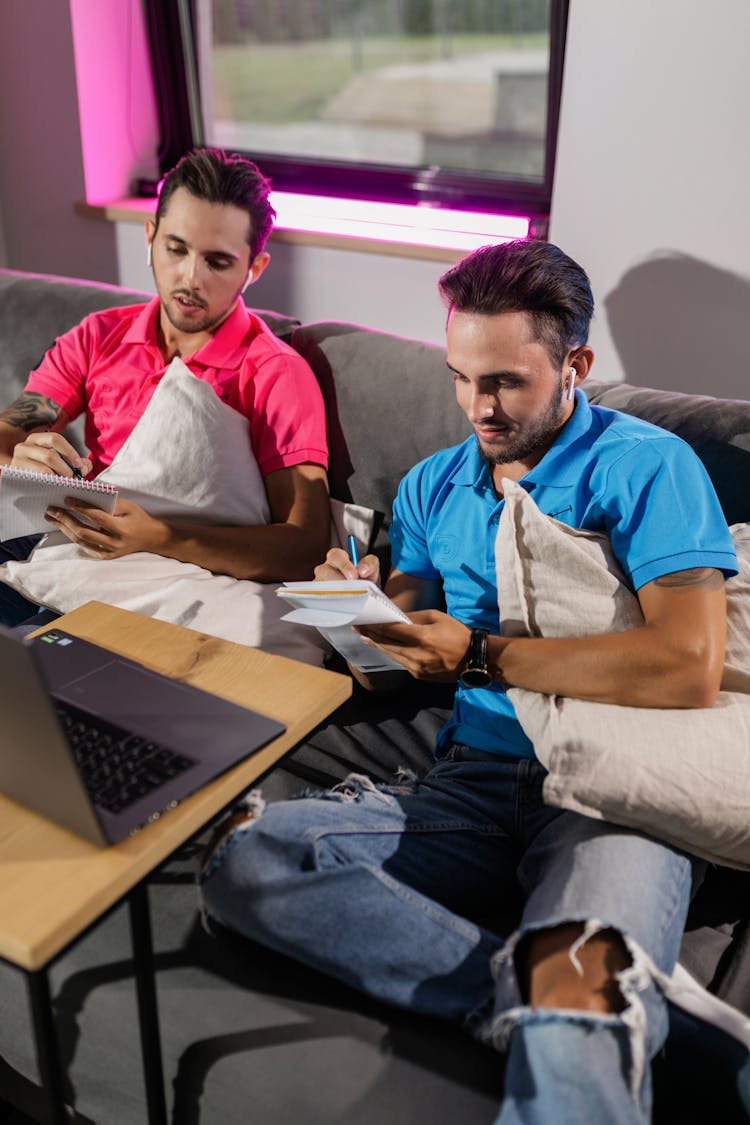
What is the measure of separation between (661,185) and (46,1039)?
1950 mm

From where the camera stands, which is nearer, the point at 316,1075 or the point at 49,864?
the point at 49,864

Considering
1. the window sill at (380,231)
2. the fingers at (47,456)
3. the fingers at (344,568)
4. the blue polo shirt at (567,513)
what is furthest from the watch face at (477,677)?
the window sill at (380,231)

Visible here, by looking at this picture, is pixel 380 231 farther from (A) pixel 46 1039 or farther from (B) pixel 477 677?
(A) pixel 46 1039

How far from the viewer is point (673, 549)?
4.32 feet

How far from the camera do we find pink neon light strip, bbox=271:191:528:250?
2629 millimetres

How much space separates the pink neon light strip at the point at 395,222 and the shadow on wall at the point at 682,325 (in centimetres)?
43

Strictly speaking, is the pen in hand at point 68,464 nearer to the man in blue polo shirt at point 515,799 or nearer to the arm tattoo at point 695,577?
the man in blue polo shirt at point 515,799

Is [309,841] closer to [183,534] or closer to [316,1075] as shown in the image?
[316,1075]

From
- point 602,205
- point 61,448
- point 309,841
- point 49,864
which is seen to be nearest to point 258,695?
point 309,841

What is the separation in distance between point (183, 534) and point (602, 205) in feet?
3.90

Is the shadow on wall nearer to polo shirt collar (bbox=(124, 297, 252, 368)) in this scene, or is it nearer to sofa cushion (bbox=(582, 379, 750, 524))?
sofa cushion (bbox=(582, 379, 750, 524))

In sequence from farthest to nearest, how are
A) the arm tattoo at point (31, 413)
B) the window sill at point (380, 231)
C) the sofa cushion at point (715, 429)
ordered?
the window sill at point (380, 231) < the arm tattoo at point (31, 413) < the sofa cushion at point (715, 429)

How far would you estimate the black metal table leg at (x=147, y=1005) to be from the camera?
40.6 inches

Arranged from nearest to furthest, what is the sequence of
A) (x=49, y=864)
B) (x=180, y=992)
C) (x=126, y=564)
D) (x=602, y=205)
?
(x=49, y=864)
(x=180, y=992)
(x=126, y=564)
(x=602, y=205)
